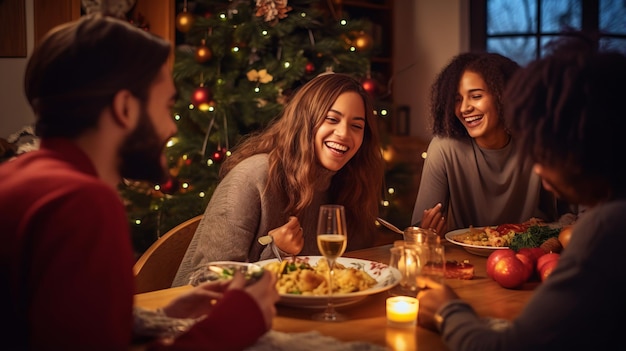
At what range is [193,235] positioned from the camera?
236 centimetres

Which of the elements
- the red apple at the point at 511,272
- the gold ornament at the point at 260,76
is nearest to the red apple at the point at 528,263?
the red apple at the point at 511,272

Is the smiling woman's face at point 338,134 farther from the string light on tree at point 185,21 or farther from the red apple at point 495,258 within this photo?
the string light on tree at point 185,21

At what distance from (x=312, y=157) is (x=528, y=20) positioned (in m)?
3.84

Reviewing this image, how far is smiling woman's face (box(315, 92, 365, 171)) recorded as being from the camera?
94.4 inches

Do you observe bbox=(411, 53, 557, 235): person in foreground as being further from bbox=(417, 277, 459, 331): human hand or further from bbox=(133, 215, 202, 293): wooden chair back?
bbox=(417, 277, 459, 331): human hand

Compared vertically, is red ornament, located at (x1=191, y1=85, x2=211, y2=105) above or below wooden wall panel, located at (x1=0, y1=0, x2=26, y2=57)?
below

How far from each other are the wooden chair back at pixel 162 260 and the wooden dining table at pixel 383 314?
1.38ft

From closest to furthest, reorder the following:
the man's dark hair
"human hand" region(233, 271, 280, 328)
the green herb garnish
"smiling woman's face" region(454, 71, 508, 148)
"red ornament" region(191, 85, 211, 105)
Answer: the man's dark hair < "human hand" region(233, 271, 280, 328) < the green herb garnish < "smiling woman's face" region(454, 71, 508, 148) < "red ornament" region(191, 85, 211, 105)

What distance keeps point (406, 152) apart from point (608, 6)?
6.60 ft

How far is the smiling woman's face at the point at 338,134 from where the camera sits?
2398mm

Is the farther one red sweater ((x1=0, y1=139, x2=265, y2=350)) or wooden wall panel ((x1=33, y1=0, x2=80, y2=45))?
wooden wall panel ((x1=33, y1=0, x2=80, y2=45))

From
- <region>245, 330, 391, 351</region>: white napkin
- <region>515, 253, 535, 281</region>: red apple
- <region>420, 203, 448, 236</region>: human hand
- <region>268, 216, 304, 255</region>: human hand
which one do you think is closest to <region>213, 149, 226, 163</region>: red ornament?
<region>420, 203, 448, 236</region>: human hand

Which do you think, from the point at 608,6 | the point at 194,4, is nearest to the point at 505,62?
the point at 194,4

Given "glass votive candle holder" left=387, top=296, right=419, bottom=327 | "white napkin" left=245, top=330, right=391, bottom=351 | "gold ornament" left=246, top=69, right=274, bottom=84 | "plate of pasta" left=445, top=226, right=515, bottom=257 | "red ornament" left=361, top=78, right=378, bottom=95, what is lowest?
"white napkin" left=245, top=330, right=391, bottom=351
